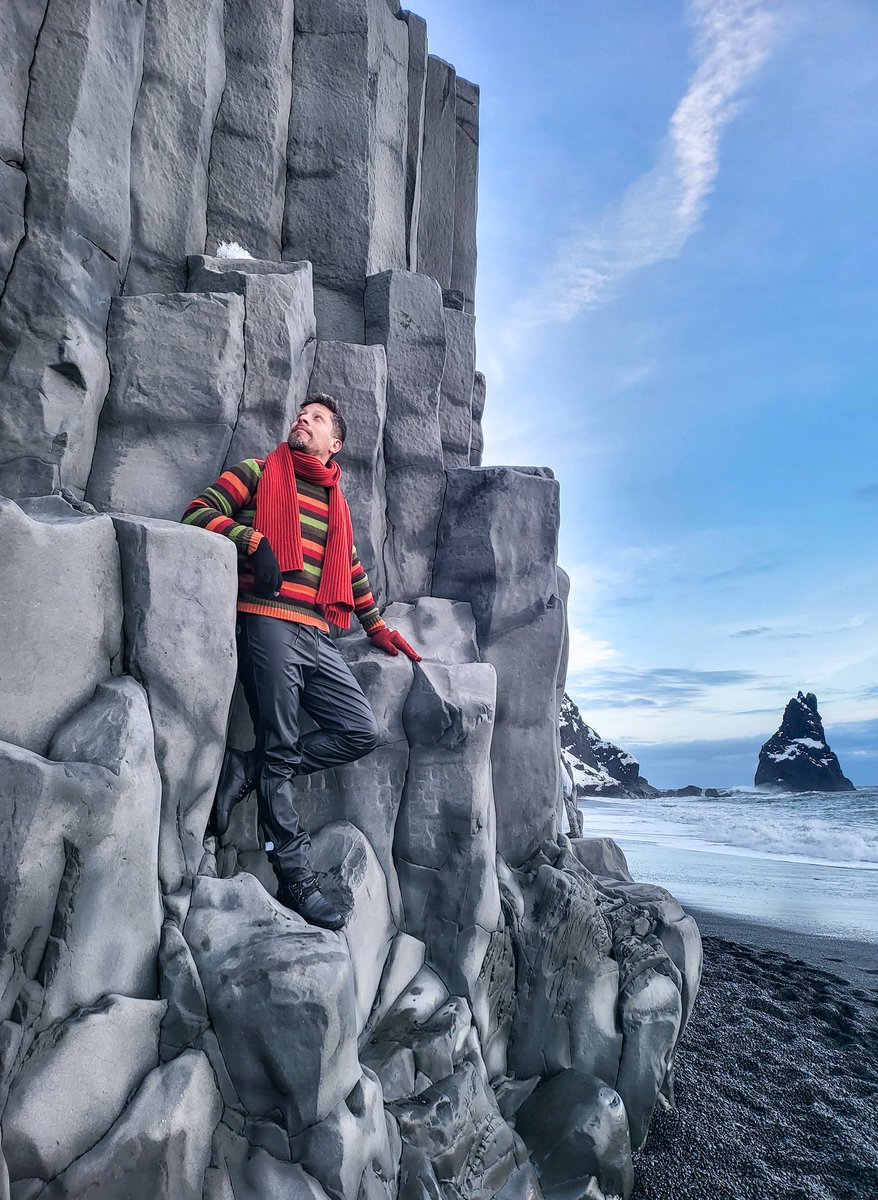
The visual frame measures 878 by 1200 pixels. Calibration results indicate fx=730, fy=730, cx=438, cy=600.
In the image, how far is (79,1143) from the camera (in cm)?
278

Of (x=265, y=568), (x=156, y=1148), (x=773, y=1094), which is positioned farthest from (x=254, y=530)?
(x=773, y=1094)

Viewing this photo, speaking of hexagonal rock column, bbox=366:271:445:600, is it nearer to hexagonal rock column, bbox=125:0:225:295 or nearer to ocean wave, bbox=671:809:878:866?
hexagonal rock column, bbox=125:0:225:295

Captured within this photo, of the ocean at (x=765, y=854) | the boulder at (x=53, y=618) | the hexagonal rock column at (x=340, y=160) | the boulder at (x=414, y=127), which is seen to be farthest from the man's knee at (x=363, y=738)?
the ocean at (x=765, y=854)

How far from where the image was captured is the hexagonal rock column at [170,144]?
5.55 meters

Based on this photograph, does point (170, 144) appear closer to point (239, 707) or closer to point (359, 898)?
point (239, 707)

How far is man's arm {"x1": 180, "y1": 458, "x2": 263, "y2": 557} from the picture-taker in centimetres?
409

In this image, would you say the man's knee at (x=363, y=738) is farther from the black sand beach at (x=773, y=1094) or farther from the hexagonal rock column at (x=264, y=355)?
the black sand beach at (x=773, y=1094)

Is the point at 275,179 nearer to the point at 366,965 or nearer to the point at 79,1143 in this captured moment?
the point at 366,965

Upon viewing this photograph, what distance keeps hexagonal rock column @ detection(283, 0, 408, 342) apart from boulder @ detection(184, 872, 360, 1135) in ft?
16.4

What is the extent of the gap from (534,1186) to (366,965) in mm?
1472

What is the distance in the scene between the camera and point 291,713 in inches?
164

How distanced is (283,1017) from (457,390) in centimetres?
546

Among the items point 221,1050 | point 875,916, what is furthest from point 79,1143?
point 875,916

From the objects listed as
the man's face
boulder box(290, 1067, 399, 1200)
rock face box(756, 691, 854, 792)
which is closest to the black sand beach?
boulder box(290, 1067, 399, 1200)
